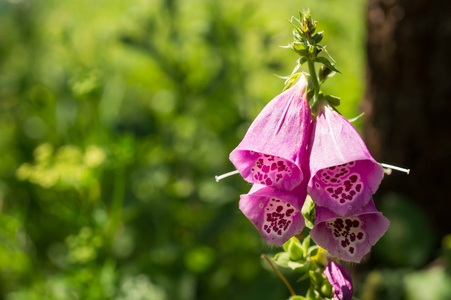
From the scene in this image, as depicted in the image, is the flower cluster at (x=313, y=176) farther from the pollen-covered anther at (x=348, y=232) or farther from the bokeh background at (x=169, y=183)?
the bokeh background at (x=169, y=183)

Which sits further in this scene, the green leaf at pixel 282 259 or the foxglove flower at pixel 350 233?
the green leaf at pixel 282 259

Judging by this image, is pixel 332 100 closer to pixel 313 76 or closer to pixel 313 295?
pixel 313 76

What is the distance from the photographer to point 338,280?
2.09 feet

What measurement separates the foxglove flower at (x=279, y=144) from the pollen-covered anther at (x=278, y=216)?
0.13ft

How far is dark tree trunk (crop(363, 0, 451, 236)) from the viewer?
1.75 meters

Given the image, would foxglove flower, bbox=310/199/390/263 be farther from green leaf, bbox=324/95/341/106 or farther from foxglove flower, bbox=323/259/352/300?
green leaf, bbox=324/95/341/106

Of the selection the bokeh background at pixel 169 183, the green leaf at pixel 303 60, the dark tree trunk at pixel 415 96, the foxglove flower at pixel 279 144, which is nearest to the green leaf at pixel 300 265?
the foxglove flower at pixel 279 144

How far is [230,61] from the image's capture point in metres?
2.05

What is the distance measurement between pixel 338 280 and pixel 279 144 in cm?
18

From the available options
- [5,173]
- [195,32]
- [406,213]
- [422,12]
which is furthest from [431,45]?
[5,173]

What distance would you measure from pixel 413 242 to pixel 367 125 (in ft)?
1.76

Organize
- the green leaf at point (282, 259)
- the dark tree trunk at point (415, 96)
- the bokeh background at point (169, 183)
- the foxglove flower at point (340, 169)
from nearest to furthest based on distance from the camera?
the foxglove flower at point (340, 169), the green leaf at point (282, 259), the bokeh background at point (169, 183), the dark tree trunk at point (415, 96)

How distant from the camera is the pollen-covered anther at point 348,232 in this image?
62 cm

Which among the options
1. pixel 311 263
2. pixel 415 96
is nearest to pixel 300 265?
pixel 311 263
